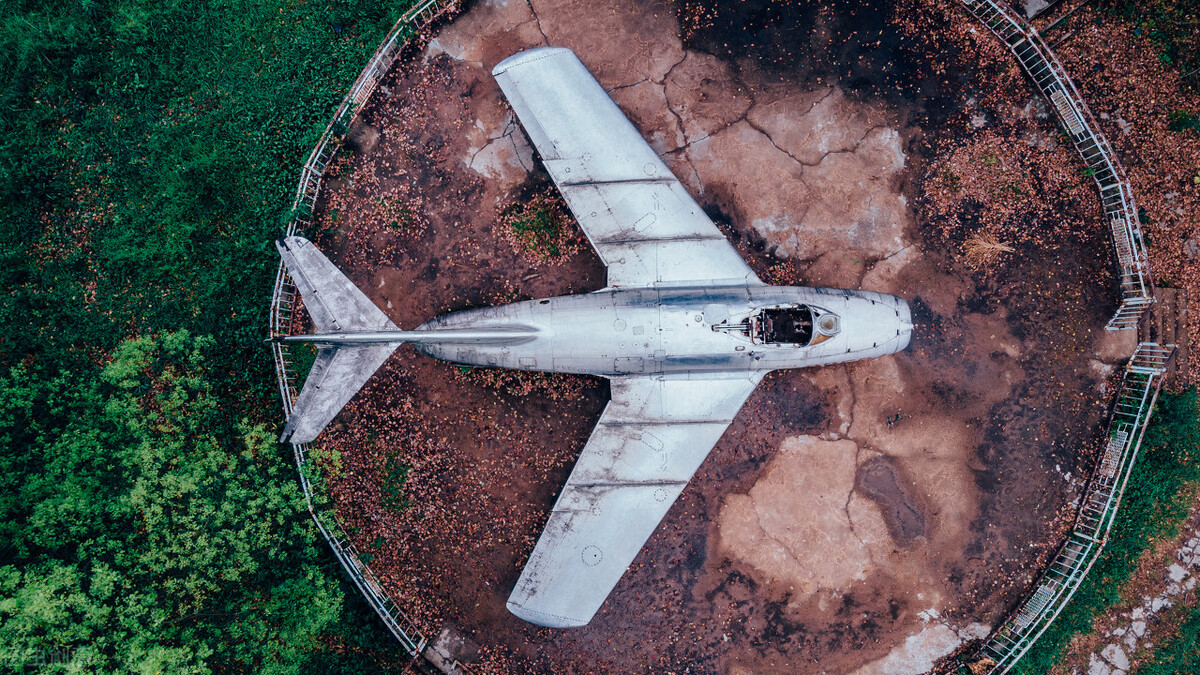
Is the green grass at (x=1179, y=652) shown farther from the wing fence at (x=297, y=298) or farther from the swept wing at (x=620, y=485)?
the wing fence at (x=297, y=298)

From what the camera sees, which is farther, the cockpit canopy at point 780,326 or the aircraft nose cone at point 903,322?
the aircraft nose cone at point 903,322

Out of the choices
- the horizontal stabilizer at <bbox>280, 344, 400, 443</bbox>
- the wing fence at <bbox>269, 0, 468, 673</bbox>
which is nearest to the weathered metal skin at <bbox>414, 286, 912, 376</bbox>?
the horizontal stabilizer at <bbox>280, 344, 400, 443</bbox>

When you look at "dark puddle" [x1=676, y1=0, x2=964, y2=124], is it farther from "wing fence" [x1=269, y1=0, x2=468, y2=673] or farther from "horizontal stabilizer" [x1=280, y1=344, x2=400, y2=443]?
"horizontal stabilizer" [x1=280, y1=344, x2=400, y2=443]

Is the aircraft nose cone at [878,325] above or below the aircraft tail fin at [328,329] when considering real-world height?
below

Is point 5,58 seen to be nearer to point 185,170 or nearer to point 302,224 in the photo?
point 185,170

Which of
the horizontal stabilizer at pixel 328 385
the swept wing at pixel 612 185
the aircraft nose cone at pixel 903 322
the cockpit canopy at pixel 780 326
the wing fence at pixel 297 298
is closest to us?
the cockpit canopy at pixel 780 326

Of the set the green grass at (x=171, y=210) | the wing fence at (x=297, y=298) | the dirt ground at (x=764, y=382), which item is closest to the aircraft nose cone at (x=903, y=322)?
the dirt ground at (x=764, y=382)
